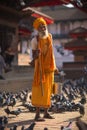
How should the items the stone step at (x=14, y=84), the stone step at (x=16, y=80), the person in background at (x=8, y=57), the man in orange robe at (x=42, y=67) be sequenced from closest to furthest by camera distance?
the man in orange robe at (x=42, y=67), the stone step at (x=14, y=84), the stone step at (x=16, y=80), the person in background at (x=8, y=57)

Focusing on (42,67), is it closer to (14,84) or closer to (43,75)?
(43,75)

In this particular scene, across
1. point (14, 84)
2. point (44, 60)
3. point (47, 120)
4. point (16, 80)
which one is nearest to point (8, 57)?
point (16, 80)

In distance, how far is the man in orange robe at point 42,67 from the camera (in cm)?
772

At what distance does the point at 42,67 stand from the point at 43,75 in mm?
162

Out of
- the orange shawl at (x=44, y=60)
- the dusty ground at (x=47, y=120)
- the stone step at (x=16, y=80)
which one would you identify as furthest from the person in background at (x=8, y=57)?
the orange shawl at (x=44, y=60)

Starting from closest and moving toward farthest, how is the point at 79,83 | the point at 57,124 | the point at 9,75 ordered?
the point at 57,124 → the point at 9,75 → the point at 79,83

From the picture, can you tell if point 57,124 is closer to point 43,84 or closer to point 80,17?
point 43,84

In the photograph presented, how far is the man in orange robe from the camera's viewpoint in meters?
7.72

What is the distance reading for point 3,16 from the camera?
1658 cm

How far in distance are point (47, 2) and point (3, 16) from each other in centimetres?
200

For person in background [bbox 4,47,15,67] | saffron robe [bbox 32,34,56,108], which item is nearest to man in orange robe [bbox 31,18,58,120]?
saffron robe [bbox 32,34,56,108]

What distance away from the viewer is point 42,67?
25.5 ft

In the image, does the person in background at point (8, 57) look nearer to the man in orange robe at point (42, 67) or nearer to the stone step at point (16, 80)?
the stone step at point (16, 80)

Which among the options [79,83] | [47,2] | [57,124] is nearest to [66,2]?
[47,2]
